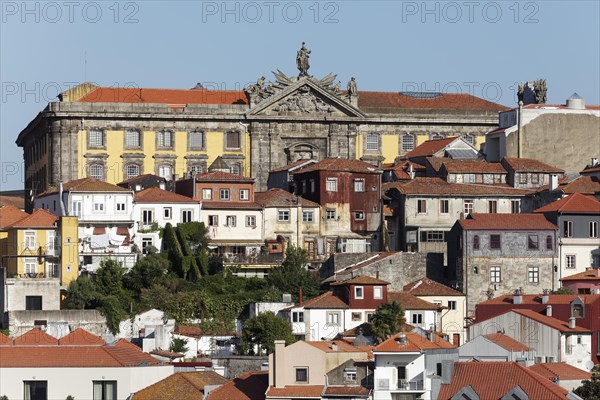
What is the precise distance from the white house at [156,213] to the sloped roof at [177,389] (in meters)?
30.6

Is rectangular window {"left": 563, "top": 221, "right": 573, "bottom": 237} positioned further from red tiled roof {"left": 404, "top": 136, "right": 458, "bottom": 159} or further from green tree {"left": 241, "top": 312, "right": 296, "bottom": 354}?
red tiled roof {"left": 404, "top": 136, "right": 458, "bottom": 159}

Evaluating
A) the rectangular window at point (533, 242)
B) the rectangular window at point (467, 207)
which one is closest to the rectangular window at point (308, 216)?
the rectangular window at point (467, 207)

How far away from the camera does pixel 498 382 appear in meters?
83.5

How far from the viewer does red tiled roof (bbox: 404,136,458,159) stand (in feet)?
434

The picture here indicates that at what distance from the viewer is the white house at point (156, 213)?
377ft

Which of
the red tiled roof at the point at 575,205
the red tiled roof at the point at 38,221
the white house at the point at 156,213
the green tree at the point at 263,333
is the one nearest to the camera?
the green tree at the point at 263,333

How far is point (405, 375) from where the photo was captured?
8431 centimetres

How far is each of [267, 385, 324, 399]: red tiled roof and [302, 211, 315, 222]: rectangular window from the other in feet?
117

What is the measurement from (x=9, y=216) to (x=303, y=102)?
26.8m

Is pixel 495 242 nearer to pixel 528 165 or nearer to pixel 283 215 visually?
pixel 283 215

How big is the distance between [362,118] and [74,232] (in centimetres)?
3163

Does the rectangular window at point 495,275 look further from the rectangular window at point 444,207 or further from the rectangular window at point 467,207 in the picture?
the rectangular window at point 467,207

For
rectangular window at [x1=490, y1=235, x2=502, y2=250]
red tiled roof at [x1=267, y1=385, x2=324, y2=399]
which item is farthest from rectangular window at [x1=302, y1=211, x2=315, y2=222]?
red tiled roof at [x1=267, y1=385, x2=324, y2=399]

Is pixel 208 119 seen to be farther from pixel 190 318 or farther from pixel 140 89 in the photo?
pixel 190 318
